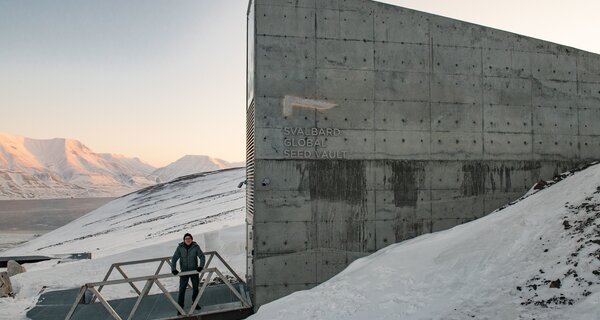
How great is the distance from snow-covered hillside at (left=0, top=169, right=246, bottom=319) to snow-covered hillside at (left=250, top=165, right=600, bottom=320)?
19.5 feet

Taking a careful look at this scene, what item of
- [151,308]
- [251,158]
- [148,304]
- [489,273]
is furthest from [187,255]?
[489,273]

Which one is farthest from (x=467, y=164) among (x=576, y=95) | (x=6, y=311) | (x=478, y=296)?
(x=6, y=311)

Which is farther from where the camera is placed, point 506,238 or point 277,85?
point 277,85

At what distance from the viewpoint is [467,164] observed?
964 cm

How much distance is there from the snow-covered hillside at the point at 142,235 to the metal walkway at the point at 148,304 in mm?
763

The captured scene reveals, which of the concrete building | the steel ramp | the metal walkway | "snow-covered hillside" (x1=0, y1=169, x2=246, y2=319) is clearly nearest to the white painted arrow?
the concrete building

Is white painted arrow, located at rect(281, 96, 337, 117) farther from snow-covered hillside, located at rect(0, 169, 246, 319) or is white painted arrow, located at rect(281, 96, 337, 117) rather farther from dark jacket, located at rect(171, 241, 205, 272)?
snow-covered hillside, located at rect(0, 169, 246, 319)

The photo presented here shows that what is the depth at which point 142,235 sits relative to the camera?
83.7ft

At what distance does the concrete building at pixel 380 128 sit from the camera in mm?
8914

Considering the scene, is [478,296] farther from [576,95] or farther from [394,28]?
[576,95]

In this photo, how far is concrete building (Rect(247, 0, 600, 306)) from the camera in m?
8.91

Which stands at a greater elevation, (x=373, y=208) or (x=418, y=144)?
(x=418, y=144)

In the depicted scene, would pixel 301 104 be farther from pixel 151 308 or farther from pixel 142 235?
pixel 142 235

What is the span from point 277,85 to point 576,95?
7.62 meters
